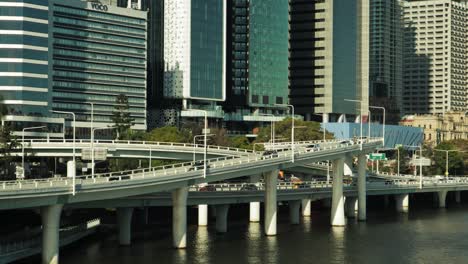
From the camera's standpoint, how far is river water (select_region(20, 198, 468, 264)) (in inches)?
4466

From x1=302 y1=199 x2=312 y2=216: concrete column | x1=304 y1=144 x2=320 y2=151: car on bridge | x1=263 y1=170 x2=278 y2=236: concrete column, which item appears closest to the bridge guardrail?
x1=304 y1=144 x2=320 y2=151: car on bridge

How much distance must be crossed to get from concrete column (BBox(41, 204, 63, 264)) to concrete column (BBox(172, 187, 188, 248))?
21010 millimetres

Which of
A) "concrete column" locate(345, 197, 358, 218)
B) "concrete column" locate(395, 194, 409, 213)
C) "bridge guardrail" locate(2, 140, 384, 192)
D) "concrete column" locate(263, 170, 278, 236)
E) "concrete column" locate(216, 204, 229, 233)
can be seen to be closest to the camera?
"bridge guardrail" locate(2, 140, 384, 192)

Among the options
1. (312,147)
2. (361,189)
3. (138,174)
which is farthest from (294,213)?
(138,174)

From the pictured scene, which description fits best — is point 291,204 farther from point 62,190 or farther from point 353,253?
point 62,190

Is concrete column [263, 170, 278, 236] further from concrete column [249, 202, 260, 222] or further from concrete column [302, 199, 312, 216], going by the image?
concrete column [302, 199, 312, 216]

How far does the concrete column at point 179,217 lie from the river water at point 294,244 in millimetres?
1424

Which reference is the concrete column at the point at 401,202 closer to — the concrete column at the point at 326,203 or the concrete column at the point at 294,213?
the concrete column at the point at 326,203

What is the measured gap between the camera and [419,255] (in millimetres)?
119250

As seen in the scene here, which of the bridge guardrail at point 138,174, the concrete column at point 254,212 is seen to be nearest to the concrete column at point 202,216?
the concrete column at point 254,212

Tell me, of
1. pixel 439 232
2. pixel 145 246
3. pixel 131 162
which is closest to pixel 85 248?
pixel 145 246

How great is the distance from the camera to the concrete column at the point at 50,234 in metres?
99.5

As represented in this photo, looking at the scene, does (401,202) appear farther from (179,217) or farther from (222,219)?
(179,217)

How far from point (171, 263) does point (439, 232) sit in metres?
53.9
